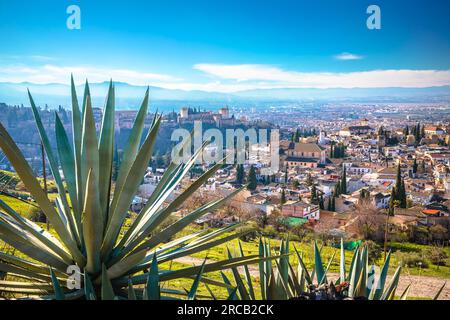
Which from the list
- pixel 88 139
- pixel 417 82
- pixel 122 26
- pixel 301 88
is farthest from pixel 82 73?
pixel 417 82

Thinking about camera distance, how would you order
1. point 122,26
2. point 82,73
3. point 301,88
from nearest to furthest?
point 122,26 → point 82,73 → point 301,88

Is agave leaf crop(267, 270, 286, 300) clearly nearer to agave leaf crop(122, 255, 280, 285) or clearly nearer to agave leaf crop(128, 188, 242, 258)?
agave leaf crop(122, 255, 280, 285)

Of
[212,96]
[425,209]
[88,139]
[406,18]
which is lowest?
[425,209]

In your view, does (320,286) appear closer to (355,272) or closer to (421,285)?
(355,272)

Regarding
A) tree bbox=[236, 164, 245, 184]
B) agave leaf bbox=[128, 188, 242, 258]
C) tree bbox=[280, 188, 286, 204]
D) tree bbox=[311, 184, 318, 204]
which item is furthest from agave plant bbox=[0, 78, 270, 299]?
tree bbox=[311, 184, 318, 204]

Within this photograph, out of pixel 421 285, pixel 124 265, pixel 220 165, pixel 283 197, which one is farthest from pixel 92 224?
pixel 283 197
